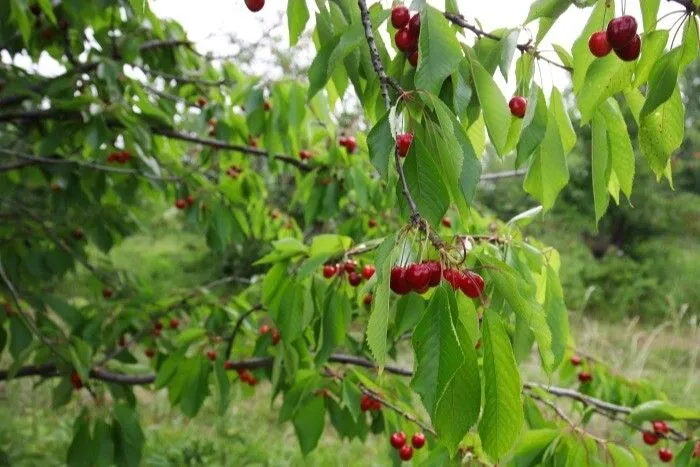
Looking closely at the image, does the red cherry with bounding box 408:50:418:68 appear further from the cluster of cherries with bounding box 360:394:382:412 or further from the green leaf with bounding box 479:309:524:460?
the cluster of cherries with bounding box 360:394:382:412

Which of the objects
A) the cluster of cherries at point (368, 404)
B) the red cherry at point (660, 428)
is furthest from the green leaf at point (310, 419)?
the red cherry at point (660, 428)

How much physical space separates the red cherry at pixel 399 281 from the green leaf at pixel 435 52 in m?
0.23

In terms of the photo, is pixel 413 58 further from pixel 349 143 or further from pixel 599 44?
pixel 349 143

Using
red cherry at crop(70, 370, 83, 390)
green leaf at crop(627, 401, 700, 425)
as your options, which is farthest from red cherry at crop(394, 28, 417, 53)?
red cherry at crop(70, 370, 83, 390)

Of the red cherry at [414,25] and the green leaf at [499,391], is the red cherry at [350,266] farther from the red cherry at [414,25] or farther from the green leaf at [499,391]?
the green leaf at [499,391]

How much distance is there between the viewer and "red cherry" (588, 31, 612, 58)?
847 mm

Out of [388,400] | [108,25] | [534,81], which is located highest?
[108,25]

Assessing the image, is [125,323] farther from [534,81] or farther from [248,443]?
[248,443]

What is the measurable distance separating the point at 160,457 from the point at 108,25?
269 centimetres

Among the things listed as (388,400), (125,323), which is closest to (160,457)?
(125,323)

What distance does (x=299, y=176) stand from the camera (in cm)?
279

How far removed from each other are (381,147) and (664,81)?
33cm

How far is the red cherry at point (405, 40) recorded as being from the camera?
3.11ft

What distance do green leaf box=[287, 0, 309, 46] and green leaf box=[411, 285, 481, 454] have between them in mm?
572
